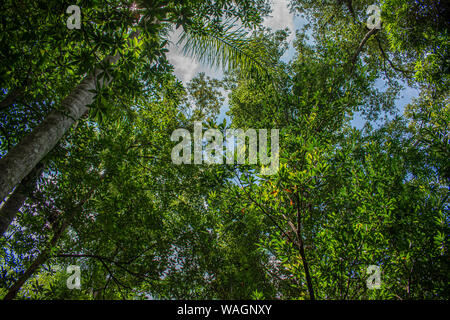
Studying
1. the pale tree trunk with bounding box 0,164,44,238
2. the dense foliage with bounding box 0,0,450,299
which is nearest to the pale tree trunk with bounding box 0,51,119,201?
the dense foliage with bounding box 0,0,450,299

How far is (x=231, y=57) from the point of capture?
15.4ft

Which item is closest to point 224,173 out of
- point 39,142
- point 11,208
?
point 39,142

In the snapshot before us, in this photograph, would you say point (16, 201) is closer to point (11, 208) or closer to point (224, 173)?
point (11, 208)

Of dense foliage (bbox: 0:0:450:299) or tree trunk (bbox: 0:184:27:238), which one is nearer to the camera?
dense foliage (bbox: 0:0:450:299)

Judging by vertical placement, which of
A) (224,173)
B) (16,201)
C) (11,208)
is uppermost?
(224,173)

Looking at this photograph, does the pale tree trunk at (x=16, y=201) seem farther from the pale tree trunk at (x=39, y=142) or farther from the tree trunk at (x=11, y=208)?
the pale tree trunk at (x=39, y=142)

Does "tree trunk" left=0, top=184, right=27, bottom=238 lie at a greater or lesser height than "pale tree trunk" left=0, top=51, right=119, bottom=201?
lesser

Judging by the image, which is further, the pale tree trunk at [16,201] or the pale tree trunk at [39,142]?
the pale tree trunk at [16,201]

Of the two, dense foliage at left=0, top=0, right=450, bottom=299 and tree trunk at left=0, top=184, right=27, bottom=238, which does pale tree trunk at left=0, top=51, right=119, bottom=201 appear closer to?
dense foliage at left=0, top=0, right=450, bottom=299

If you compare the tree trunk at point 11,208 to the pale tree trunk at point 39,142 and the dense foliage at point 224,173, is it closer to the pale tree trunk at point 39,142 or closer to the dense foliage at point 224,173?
the dense foliage at point 224,173

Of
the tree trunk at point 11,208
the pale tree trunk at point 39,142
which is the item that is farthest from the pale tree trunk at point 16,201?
the pale tree trunk at point 39,142

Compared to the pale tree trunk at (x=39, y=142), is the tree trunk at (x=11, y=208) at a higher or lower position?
lower

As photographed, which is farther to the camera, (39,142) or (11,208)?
(11,208)
